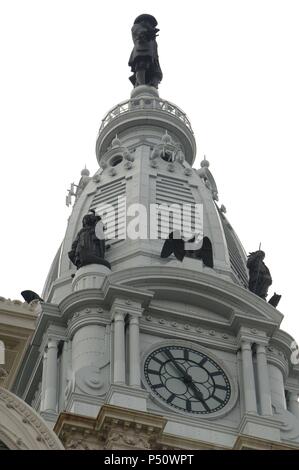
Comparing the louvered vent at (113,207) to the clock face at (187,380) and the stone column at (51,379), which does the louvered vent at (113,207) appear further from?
the clock face at (187,380)

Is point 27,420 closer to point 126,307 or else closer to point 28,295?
point 126,307

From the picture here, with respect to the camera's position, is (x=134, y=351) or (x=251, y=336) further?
(x=251, y=336)

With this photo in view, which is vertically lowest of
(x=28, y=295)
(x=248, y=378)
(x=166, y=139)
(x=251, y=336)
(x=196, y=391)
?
(x=196, y=391)

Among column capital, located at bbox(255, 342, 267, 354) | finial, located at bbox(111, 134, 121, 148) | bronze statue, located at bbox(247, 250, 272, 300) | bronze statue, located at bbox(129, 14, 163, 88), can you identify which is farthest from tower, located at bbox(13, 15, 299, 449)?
bronze statue, located at bbox(129, 14, 163, 88)

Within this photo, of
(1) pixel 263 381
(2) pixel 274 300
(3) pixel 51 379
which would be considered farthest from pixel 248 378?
(3) pixel 51 379

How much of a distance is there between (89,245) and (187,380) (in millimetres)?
7426

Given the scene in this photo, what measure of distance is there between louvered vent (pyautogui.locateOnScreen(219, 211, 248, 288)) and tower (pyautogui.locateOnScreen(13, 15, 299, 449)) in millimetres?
76

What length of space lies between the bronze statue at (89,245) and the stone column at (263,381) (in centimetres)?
688

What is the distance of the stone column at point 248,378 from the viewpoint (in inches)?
2331

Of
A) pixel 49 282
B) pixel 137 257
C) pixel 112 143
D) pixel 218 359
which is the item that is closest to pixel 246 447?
pixel 218 359

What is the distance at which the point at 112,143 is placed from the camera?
73375mm

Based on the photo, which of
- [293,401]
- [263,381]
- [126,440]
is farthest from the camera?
[293,401]

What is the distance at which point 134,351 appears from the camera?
59219 mm

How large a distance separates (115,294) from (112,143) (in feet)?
45.3
